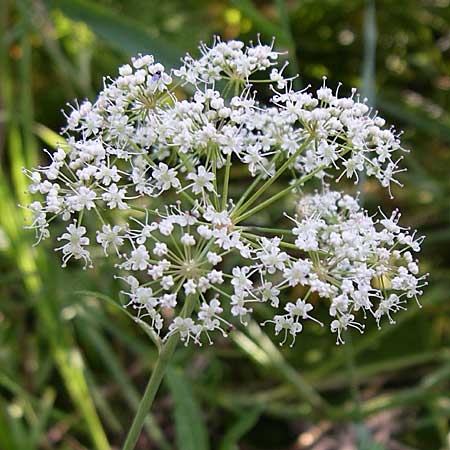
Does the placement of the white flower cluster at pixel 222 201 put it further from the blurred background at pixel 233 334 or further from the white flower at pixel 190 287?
the blurred background at pixel 233 334

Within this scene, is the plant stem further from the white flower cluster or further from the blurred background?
the blurred background

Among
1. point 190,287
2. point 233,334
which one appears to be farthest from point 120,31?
point 190,287

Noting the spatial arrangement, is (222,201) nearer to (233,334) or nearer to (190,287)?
(190,287)

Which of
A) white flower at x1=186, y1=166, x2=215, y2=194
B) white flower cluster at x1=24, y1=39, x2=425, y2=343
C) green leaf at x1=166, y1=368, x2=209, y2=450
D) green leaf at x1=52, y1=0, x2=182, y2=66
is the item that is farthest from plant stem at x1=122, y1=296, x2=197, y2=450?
green leaf at x1=52, y1=0, x2=182, y2=66

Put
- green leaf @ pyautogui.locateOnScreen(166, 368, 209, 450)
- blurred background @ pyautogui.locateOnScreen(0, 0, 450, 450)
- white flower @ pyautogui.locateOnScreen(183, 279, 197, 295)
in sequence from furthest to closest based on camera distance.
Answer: blurred background @ pyautogui.locateOnScreen(0, 0, 450, 450), green leaf @ pyautogui.locateOnScreen(166, 368, 209, 450), white flower @ pyautogui.locateOnScreen(183, 279, 197, 295)

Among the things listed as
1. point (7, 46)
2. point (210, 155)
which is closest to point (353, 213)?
point (210, 155)

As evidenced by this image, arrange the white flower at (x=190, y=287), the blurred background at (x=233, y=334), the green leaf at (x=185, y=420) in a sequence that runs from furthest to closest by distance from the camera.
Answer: the blurred background at (x=233, y=334)
the green leaf at (x=185, y=420)
the white flower at (x=190, y=287)

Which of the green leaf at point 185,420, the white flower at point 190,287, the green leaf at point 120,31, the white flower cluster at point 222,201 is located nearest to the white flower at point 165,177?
the white flower cluster at point 222,201

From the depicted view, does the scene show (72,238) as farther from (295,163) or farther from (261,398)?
(261,398)

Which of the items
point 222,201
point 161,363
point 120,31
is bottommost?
point 161,363
